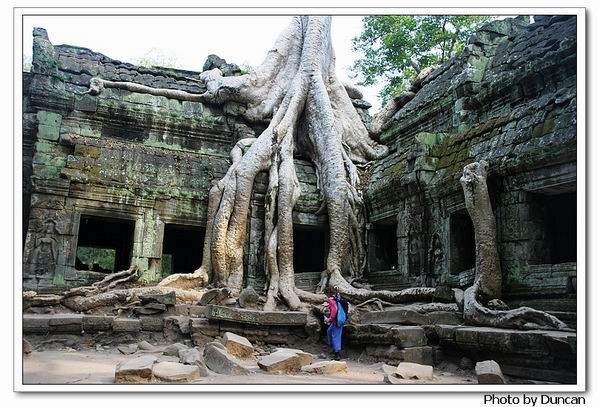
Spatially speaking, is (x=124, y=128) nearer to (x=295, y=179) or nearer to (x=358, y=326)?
(x=295, y=179)

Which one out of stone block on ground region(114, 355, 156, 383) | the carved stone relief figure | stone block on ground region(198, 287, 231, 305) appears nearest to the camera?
stone block on ground region(114, 355, 156, 383)

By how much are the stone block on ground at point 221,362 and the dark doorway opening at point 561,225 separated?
149 inches

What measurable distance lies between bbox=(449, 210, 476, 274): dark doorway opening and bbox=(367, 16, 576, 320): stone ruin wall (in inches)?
0.7

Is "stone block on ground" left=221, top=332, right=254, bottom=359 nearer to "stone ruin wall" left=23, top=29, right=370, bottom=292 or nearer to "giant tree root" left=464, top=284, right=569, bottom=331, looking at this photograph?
"giant tree root" left=464, top=284, right=569, bottom=331

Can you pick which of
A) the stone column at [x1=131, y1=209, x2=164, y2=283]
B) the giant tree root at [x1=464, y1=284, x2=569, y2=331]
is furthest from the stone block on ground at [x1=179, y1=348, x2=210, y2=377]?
the stone column at [x1=131, y1=209, x2=164, y2=283]

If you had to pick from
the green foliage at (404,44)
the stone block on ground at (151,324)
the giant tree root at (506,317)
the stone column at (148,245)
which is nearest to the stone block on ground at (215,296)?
the stone block on ground at (151,324)

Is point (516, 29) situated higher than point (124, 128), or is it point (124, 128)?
point (516, 29)

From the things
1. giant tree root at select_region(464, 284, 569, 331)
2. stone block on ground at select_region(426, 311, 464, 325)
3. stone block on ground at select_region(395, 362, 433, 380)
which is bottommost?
stone block on ground at select_region(395, 362, 433, 380)

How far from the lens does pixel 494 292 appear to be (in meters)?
6.15

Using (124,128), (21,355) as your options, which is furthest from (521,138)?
(124,128)

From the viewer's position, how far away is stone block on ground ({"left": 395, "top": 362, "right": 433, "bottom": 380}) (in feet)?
15.6

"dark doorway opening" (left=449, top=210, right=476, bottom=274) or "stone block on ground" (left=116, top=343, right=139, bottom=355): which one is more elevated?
"dark doorway opening" (left=449, top=210, right=476, bottom=274)

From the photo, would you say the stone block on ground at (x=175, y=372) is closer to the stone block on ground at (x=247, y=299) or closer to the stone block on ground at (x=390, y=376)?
the stone block on ground at (x=390, y=376)
